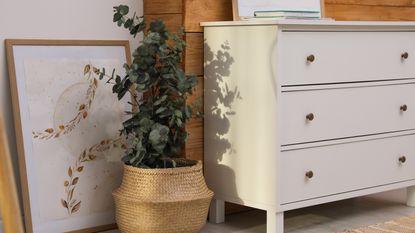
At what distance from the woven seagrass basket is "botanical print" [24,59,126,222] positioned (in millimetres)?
182

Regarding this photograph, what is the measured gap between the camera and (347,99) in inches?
115

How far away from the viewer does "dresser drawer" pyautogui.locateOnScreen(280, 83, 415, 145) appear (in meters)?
2.72

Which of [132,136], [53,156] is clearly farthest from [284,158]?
[53,156]

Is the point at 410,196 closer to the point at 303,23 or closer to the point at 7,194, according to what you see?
the point at 303,23

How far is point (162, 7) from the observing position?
294 cm

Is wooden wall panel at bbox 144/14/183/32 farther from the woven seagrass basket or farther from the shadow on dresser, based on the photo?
the woven seagrass basket

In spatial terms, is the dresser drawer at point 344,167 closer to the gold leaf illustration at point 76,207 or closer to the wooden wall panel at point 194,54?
the wooden wall panel at point 194,54

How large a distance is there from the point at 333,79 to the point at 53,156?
1123mm

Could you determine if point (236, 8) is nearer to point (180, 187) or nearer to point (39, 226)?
point (180, 187)

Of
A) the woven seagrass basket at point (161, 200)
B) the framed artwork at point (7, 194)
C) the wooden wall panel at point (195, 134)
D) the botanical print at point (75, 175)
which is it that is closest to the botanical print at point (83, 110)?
the botanical print at point (75, 175)

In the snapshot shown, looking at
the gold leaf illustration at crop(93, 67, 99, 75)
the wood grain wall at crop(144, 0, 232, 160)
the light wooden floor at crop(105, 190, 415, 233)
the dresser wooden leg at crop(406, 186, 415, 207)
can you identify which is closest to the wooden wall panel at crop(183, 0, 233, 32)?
the wood grain wall at crop(144, 0, 232, 160)

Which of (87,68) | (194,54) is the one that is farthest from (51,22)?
(194,54)

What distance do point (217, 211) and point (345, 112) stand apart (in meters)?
0.66

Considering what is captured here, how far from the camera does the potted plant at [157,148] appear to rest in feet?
8.50
